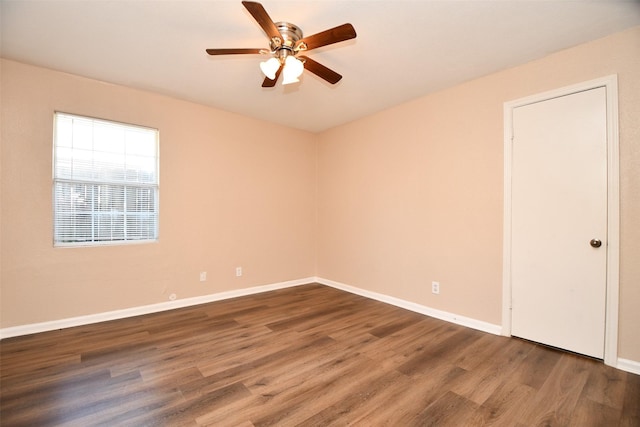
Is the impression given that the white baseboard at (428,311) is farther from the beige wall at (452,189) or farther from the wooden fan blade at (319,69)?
the wooden fan blade at (319,69)

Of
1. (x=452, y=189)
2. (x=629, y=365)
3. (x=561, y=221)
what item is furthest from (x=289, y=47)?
(x=629, y=365)

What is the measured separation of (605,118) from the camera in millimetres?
2203

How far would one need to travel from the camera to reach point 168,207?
3447 millimetres

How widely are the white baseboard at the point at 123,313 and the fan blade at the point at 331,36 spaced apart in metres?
3.24

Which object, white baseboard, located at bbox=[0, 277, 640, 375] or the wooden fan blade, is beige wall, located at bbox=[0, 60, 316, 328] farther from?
the wooden fan blade

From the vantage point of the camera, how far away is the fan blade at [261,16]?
4.90 ft

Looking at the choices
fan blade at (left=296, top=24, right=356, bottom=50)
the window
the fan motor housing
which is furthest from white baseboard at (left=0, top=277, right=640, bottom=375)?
the fan motor housing

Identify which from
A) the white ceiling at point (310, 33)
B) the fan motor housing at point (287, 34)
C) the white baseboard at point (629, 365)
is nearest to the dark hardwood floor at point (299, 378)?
the white baseboard at point (629, 365)

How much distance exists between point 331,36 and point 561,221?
2460 millimetres

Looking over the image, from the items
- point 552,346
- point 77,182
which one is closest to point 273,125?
point 77,182

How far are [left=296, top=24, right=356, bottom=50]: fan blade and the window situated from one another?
2509mm

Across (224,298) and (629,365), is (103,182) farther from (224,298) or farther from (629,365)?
(629,365)

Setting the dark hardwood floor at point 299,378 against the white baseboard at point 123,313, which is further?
the white baseboard at point 123,313

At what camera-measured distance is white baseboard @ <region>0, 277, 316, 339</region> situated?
8.72 ft
